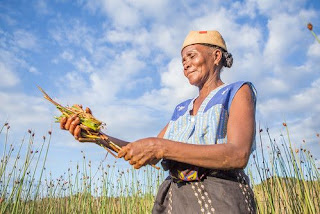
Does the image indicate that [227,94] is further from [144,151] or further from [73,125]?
[73,125]

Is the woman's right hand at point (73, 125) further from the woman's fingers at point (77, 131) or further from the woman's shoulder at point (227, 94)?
the woman's shoulder at point (227, 94)

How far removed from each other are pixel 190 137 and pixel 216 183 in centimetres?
25

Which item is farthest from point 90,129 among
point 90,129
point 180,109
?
point 180,109

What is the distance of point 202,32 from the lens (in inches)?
70.9

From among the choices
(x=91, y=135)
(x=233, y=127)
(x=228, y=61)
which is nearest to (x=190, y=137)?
(x=233, y=127)

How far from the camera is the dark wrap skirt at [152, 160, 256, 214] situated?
135 cm

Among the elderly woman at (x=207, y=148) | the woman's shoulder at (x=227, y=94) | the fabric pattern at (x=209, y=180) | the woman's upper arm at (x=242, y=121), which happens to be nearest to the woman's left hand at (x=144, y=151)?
the elderly woman at (x=207, y=148)

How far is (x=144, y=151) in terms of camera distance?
1.23 meters

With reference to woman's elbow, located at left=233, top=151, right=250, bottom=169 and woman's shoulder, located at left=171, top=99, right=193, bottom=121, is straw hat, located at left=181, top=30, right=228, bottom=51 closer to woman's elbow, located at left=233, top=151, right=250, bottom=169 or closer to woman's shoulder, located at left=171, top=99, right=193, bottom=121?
woman's shoulder, located at left=171, top=99, right=193, bottom=121

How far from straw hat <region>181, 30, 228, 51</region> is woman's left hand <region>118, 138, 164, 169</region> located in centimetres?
78

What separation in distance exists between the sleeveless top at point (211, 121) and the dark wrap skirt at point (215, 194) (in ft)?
0.24

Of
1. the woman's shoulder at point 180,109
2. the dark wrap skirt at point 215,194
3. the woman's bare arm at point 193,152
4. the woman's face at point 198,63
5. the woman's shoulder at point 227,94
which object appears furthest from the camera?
the woman's shoulder at point 180,109

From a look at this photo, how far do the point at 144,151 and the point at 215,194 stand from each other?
0.40m

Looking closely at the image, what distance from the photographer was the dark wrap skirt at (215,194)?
1.35 meters
